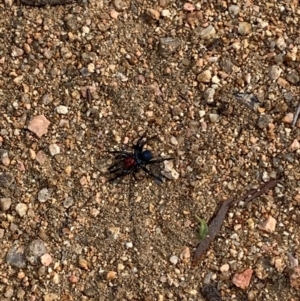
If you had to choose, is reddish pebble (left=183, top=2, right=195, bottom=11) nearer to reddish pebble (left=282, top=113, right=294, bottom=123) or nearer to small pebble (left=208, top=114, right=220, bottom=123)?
small pebble (left=208, top=114, right=220, bottom=123)

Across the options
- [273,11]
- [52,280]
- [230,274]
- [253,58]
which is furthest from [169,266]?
[273,11]

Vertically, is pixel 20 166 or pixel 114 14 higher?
pixel 114 14

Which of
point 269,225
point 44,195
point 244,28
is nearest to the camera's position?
point 269,225

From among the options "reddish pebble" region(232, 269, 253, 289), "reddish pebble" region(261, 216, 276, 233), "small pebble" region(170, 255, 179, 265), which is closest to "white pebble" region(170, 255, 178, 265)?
"small pebble" region(170, 255, 179, 265)

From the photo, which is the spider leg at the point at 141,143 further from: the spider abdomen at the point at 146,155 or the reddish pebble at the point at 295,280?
the reddish pebble at the point at 295,280

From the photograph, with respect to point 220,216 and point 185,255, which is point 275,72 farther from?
point 185,255

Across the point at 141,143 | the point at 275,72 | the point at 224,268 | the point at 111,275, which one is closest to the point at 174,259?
the point at 224,268

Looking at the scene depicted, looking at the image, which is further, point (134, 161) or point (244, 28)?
point (244, 28)
